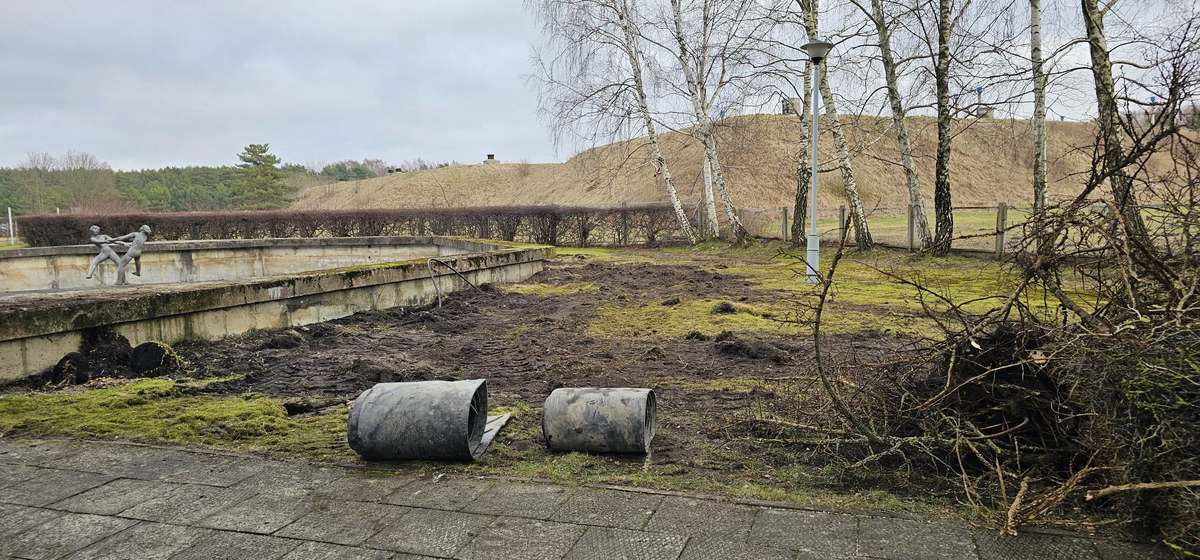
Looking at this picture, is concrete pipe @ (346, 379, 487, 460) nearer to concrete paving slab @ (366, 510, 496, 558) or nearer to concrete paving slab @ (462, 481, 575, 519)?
concrete paving slab @ (462, 481, 575, 519)

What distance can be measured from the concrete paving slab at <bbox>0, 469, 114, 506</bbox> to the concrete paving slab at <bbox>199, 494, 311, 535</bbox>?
0.96 m

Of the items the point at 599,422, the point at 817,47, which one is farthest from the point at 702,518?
the point at 817,47

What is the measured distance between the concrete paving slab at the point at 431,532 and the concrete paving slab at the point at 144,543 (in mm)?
827

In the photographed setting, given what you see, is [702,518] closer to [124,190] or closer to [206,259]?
[206,259]

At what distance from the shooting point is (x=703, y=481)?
3.93m

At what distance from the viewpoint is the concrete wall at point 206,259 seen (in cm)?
1758

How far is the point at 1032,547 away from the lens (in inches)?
121

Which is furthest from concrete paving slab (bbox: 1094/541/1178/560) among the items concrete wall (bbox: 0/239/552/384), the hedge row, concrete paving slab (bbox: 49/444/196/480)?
the hedge row

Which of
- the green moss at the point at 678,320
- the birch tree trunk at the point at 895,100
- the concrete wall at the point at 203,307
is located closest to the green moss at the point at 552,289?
the concrete wall at the point at 203,307

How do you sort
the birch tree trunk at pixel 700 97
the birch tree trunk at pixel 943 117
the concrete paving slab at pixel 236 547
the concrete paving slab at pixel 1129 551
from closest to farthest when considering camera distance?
1. the concrete paving slab at pixel 1129 551
2. the concrete paving slab at pixel 236 547
3. the birch tree trunk at pixel 943 117
4. the birch tree trunk at pixel 700 97

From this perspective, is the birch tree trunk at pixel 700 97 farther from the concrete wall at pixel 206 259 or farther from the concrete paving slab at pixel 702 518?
the concrete paving slab at pixel 702 518

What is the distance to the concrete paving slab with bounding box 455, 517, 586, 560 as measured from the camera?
3150mm

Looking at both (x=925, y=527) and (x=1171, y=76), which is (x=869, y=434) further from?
(x=1171, y=76)

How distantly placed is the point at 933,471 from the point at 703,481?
1.19 metres
